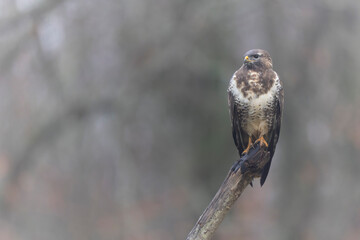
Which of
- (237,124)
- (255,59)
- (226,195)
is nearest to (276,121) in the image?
(237,124)

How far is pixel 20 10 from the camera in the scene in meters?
6.98

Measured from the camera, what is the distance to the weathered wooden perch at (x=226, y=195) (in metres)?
3.21

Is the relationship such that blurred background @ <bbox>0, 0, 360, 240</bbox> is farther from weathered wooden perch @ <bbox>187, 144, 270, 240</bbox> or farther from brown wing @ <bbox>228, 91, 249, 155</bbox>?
weathered wooden perch @ <bbox>187, 144, 270, 240</bbox>

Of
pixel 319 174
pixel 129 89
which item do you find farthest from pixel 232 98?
pixel 319 174

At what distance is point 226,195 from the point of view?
10.8 ft

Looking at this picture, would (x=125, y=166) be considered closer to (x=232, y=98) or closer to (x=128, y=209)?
(x=128, y=209)

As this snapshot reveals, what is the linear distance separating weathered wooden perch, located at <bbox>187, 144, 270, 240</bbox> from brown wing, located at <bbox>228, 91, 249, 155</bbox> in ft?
2.62

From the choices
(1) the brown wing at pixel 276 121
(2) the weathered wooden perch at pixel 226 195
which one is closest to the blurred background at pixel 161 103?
(1) the brown wing at pixel 276 121

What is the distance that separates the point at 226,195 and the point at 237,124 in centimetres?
128

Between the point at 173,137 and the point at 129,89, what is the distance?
92 centimetres

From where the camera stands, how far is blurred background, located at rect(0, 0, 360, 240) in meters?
7.17

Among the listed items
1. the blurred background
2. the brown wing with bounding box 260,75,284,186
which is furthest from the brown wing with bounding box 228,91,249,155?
the blurred background

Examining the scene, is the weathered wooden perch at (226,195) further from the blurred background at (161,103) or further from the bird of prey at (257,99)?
the blurred background at (161,103)

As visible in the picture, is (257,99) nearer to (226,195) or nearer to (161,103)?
(226,195)
